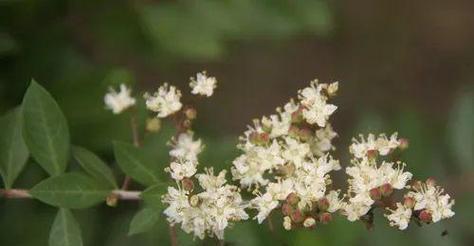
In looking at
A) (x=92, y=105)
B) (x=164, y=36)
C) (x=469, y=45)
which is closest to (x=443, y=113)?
(x=469, y=45)

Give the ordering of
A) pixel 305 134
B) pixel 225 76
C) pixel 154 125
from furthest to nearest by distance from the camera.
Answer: pixel 225 76 < pixel 154 125 < pixel 305 134

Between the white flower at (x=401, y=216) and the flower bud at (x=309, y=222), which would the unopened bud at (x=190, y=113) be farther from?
the white flower at (x=401, y=216)

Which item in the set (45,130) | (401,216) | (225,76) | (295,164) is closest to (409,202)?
(401,216)

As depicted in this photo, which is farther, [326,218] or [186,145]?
[186,145]

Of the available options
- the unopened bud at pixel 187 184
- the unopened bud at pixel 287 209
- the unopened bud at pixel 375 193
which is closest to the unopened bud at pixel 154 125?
the unopened bud at pixel 187 184

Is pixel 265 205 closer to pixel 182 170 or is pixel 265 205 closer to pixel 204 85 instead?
pixel 182 170

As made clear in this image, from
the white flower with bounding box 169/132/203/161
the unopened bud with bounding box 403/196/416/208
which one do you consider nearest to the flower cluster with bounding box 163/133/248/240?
the white flower with bounding box 169/132/203/161
